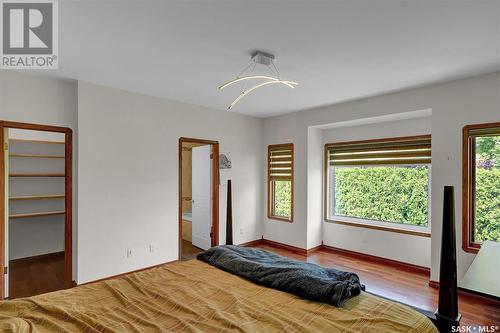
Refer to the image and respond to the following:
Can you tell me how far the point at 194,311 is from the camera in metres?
1.55

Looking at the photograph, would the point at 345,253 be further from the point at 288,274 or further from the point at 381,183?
the point at 288,274

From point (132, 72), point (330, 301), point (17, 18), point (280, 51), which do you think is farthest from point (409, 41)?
point (17, 18)

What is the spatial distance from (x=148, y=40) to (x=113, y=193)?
85.6 inches

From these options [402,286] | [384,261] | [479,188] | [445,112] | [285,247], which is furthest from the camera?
[285,247]

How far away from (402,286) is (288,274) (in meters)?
2.50

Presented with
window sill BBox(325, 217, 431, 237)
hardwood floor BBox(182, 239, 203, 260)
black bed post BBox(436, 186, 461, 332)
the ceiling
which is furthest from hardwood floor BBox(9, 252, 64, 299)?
window sill BBox(325, 217, 431, 237)

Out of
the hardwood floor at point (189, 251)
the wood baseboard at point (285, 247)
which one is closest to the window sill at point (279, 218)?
the wood baseboard at point (285, 247)

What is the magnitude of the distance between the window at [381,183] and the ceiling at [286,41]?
1.23 metres

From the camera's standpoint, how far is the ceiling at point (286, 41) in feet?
6.34

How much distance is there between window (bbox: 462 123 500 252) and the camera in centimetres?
318

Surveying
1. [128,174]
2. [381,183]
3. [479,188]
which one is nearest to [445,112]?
[479,188]

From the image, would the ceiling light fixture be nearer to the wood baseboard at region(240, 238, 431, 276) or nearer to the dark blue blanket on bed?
the dark blue blanket on bed

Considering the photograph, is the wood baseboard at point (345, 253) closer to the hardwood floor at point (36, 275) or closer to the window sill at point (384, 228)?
the window sill at point (384, 228)

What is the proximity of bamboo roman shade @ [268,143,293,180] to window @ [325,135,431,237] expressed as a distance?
695mm
